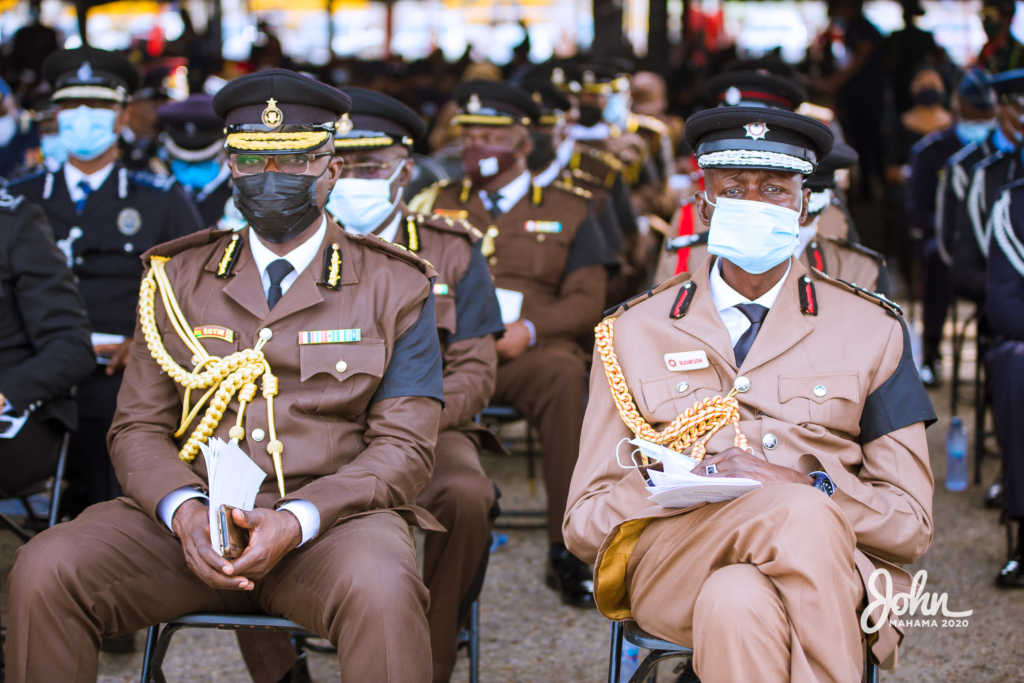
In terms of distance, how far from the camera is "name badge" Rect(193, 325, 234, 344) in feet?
9.23

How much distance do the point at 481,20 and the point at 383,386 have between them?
18.3 meters

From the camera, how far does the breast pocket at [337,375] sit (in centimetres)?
275

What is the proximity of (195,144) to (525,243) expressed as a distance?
2.07m

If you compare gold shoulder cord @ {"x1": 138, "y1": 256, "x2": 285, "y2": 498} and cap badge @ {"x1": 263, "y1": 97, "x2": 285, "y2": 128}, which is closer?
gold shoulder cord @ {"x1": 138, "y1": 256, "x2": 285, "y2": 498}

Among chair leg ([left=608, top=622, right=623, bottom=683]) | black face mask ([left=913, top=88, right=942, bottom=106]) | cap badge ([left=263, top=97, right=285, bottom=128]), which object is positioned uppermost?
black face mask ([left=913, top=88, right=942, bottom=106])

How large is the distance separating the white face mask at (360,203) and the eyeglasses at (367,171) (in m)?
0.05

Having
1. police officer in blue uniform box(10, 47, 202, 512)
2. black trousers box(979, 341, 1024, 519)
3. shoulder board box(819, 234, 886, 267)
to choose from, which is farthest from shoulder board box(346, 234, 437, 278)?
black trousers box(979, 341, 1024, 519)

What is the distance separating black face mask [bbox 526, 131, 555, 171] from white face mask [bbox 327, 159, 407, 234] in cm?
255

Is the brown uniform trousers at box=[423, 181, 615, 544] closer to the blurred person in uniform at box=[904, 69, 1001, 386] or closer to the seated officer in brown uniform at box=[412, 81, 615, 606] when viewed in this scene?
the seated officer in brown uniform at box=[412, 81, 615, 606]

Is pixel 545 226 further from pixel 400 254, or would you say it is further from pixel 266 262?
pixel 266 262

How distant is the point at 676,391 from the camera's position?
2.68 metres

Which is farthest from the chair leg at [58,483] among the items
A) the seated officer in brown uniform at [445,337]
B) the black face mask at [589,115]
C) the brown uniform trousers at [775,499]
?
the black face mask at [589,115]

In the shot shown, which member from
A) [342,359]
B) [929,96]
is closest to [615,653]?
[342,359]

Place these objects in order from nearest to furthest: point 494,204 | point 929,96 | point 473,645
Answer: point 473,645
point 494,204
point 929,96
